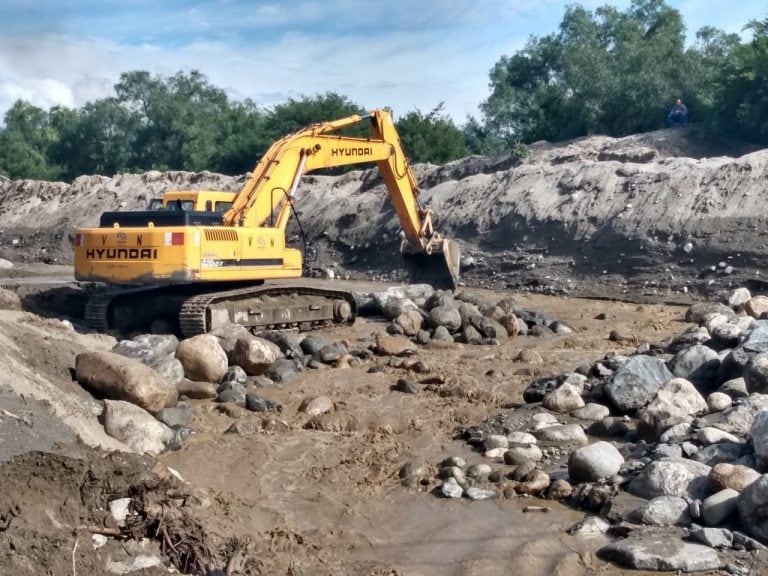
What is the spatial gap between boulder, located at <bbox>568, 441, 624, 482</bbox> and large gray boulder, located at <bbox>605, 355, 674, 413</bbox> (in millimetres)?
1784

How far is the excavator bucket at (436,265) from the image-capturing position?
16.6 metres

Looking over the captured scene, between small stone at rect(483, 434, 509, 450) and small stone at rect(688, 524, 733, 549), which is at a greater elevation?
small stone at rect(483, 434, 509, 450)

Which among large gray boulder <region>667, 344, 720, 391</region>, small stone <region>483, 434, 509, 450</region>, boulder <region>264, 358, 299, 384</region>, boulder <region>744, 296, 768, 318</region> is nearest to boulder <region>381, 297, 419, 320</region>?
boulder <region>264, 358, 299, 384</region>

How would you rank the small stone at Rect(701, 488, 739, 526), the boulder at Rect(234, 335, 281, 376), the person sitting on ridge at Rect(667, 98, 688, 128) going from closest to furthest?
the small stone at Rect(701, 488, 739, 526) < the boulder at Rect(234, 335, 281, 376) < the person sitting on ridge at Rect(667, 98, 688, 128)

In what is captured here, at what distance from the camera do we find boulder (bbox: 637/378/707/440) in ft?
26.6

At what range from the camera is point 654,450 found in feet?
24.5

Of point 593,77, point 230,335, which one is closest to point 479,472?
point 230,335

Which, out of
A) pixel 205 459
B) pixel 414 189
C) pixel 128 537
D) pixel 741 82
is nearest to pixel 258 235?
pixel 414 189

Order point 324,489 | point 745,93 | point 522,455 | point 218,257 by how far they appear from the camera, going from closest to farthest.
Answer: point 324,489 < point 522,455 < point 218,257 < point 745,93

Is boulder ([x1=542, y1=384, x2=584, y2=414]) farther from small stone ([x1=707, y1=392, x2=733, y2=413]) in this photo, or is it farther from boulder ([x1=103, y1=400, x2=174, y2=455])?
boulder ([x1=103, y1=400, x2=174, y2=455])

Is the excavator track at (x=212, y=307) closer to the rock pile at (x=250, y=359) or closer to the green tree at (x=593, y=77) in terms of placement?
the rock pile at (x=250, y=359)

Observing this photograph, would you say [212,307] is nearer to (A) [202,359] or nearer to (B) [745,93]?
(A) [202,359]

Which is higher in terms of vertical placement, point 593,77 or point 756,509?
point 593,77

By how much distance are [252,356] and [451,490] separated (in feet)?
14.4
